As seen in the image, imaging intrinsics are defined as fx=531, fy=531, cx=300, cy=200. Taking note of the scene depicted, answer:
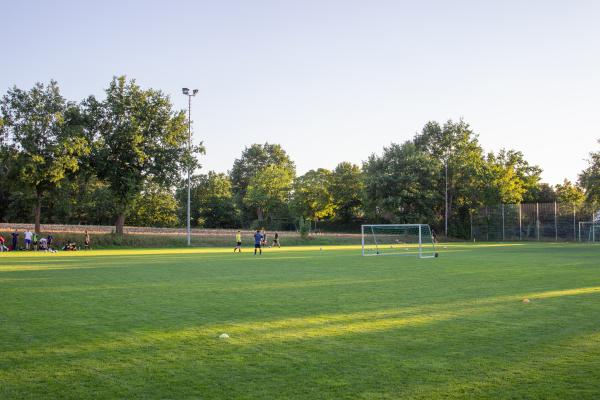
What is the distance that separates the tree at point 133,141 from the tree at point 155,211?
3020 centimetres

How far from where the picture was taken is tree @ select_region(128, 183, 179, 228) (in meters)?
81.1

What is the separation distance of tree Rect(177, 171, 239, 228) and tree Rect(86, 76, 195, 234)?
40039mm

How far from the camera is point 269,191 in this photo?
95812mm

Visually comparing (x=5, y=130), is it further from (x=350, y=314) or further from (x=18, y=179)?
(x=350, y=314)

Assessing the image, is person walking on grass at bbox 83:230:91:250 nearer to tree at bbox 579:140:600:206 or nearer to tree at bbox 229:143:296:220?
tree at bbox 579:140:600:206

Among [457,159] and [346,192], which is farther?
[346,192]

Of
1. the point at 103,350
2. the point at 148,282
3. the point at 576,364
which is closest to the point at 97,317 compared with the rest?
the point at 103,350

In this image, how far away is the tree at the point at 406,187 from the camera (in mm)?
69206

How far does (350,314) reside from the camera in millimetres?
10055

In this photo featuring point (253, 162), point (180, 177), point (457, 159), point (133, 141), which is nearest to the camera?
point (133, 141)

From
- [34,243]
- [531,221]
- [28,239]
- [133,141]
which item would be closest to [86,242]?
[34,243]

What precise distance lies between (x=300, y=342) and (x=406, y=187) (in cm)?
6318

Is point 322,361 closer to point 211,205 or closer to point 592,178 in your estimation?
point 592,178

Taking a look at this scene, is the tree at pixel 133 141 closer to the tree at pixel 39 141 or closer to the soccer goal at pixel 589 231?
the tree at pixel 39 141
